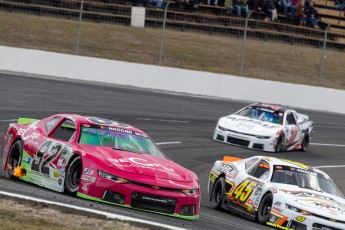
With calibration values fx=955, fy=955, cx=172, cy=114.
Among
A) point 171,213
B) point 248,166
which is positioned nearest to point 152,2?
point 248,166

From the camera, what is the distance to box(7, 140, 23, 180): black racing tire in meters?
13.4

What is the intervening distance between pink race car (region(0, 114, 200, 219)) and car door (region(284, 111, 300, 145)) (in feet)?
38.2

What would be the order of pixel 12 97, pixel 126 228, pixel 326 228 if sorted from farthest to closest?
1. pixel 12 97
2. pixel 326 228
3. pixel 126 228

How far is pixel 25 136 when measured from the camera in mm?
13461

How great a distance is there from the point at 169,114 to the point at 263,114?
3.71 m

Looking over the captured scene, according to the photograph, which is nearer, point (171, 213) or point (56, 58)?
point (171, 213)

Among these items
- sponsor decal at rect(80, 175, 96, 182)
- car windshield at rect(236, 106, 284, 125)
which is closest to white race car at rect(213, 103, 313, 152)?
car windshield at rect(236, 106, 284, 125)

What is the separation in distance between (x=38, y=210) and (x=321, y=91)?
2733 centimetres

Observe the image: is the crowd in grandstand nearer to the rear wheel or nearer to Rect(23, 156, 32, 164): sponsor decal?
the rear wheel

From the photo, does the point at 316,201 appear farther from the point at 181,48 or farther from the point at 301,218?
the point at 181,48

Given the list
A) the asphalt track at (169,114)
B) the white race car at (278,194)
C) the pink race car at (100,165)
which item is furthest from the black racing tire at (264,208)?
the pink race car at (100,165)

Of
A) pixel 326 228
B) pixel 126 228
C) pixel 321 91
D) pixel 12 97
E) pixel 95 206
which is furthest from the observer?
pixel 321 91

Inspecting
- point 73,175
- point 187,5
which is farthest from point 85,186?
point 187,5

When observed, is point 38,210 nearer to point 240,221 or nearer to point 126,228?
point 126,228
